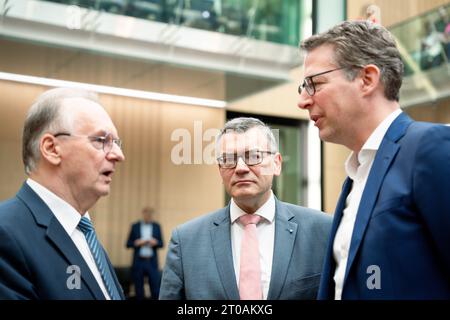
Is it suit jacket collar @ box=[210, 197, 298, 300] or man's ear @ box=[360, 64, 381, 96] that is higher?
man's ear @ box=[360, 64, 381, 96]

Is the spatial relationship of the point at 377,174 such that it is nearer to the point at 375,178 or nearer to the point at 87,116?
the point at 375,178

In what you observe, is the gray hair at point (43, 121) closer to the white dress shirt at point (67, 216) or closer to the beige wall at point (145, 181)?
the white dress shirt at point (67, 216)

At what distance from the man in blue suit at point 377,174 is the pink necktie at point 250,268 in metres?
0.33

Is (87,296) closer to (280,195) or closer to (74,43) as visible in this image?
(280,195)

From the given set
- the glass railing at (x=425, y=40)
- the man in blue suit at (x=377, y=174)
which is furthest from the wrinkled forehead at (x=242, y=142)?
the glass railing at (x=425, y=40)

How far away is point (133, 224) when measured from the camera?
695 cm

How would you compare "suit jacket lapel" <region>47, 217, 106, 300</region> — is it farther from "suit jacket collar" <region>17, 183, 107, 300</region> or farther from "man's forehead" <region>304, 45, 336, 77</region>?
"man's forehead" <region>304, 45, 336, 77</region>

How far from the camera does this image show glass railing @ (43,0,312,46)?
Result: 5.62 meters

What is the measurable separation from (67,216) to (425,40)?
4.58m

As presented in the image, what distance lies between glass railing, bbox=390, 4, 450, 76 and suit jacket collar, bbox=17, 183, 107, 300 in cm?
339

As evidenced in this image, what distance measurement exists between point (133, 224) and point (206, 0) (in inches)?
127

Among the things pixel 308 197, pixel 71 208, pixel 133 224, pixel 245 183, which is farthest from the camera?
pixel 133 224

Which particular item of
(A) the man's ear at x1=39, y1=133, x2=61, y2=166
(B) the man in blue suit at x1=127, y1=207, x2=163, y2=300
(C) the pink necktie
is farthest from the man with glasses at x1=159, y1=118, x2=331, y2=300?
(B) the man in blue suit at x1=127, y1=207, x2=163, y2=300
